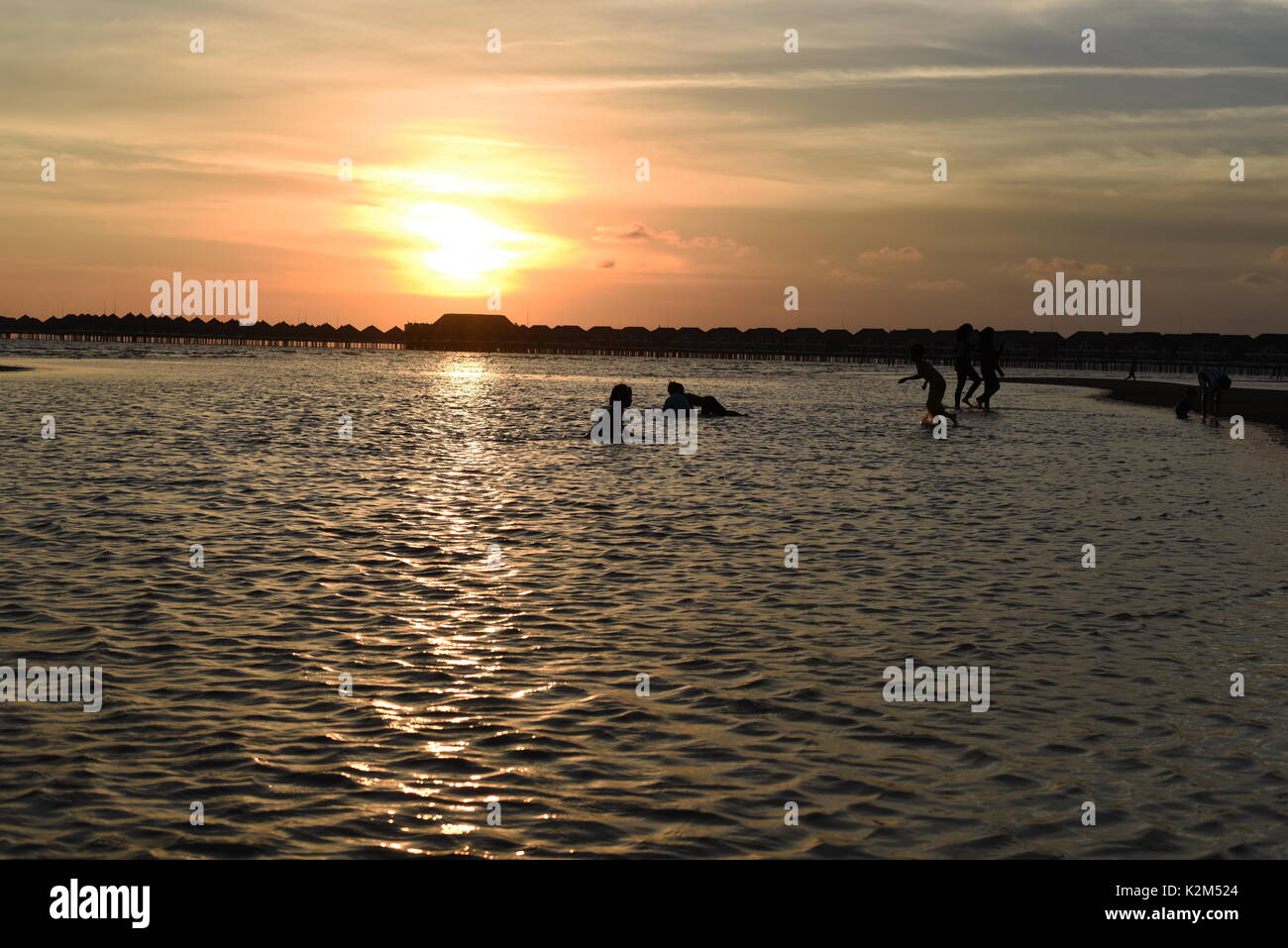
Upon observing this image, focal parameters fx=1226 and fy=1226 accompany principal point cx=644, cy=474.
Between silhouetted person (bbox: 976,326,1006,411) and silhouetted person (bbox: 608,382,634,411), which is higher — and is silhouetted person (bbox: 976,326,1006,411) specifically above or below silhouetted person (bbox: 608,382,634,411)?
above

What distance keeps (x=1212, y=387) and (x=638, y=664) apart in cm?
3540

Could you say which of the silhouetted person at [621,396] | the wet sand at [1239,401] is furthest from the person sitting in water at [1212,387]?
the silhouetted person at [621,396]

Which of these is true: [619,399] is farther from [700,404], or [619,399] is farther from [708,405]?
[700,404]

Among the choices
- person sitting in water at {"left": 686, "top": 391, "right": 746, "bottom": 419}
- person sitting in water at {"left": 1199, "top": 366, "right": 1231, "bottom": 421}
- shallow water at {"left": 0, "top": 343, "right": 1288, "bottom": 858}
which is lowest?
shallow water at {"left": 0, "top": 343, "right": 1288, "bottom": 858}

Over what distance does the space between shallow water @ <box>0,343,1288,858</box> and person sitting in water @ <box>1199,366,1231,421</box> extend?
19.1 metres

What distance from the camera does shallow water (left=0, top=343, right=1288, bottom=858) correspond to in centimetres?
599

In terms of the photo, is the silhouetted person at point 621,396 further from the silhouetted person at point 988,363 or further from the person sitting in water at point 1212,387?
the person sitting in water at point 1212,387

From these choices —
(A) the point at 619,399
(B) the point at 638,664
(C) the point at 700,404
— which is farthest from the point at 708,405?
(B) the point at 638,664

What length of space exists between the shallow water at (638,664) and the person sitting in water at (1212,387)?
62.6 ft

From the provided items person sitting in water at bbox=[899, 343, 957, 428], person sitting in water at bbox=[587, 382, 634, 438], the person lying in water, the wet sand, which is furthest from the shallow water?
the wet sand

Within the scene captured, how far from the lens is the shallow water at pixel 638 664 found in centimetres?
599

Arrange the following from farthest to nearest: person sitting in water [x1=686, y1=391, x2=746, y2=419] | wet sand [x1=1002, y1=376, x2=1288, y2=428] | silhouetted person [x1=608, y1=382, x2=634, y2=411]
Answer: wet sand [x1=1002, y1=376, x2=1288, y2=428] < person sitting in water [x1=686, y1=391, x2=746, y2=419] < silhouetted person [x1=608, y1=382, x2=634, y2=411]

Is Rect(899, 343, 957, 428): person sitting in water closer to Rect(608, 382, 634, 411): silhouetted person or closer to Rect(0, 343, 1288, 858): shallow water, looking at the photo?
Rect(608, 382, 634, 411): silhouetted person
